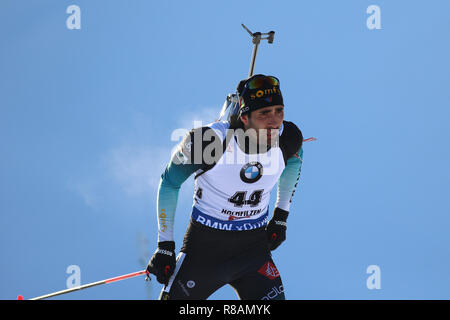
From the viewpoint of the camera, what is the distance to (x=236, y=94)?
5449 millimetres

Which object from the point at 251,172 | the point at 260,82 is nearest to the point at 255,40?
the point at 260,82

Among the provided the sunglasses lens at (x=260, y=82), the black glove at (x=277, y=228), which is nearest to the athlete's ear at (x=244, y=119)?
the sunglasses lens at (x=260, y=82)

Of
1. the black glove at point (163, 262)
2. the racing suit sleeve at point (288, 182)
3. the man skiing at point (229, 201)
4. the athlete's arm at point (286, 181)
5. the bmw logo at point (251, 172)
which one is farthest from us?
the racing suit sleeve at point (288, 182)

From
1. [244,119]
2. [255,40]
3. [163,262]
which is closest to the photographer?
[163,262]

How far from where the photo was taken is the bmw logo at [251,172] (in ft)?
16.4

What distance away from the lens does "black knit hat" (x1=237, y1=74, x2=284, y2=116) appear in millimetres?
5078

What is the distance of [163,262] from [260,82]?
1.94 meters

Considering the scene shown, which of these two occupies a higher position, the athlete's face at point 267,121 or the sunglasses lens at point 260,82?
the sunglasses lens at point 260,82

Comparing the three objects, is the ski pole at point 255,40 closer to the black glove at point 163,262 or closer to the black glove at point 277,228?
the black glove at point 277,228

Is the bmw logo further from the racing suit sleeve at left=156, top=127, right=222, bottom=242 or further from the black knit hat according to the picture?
the black knit hat

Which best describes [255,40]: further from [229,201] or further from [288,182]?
[229,201]

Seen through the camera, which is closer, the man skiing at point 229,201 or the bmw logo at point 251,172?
the man skiing at point 229,201

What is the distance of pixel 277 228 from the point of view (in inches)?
225
